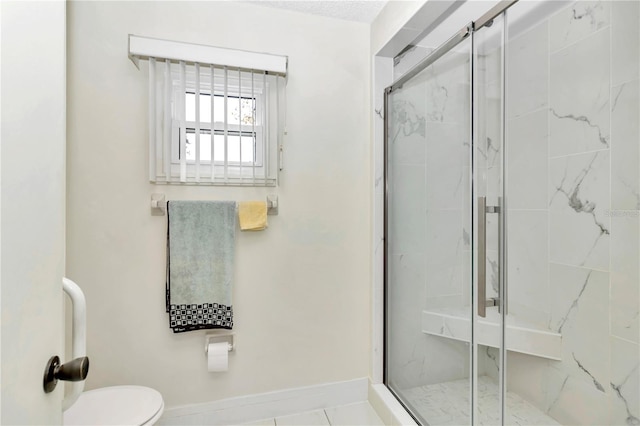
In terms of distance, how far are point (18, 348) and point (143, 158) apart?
1307 mm

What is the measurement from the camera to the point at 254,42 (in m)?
1.79

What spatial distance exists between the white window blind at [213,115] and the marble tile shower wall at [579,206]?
3.74 feet

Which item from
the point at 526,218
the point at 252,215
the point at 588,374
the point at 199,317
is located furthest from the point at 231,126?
the point at 588,374

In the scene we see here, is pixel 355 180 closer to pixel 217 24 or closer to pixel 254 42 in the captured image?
pixel 254 42

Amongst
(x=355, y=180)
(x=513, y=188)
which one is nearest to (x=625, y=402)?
(x=513, y=188)

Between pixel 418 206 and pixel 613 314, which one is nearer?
pixel 613 314

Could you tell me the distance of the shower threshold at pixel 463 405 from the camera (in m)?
1.28

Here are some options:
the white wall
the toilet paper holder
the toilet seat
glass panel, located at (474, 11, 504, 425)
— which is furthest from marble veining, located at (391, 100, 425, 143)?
the toilet seat

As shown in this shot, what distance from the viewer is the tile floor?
5.78 feet

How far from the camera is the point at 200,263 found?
1648 mm

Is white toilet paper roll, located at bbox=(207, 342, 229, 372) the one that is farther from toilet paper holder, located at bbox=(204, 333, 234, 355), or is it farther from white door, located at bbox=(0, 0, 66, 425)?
white door, located at bbox=(0, 0, 66, 425)

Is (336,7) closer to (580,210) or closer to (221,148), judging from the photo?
(221,148)

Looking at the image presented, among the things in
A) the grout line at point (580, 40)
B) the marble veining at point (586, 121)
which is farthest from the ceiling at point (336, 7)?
the marble veining at point (586, 121)

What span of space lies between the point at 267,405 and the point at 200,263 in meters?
0.86
